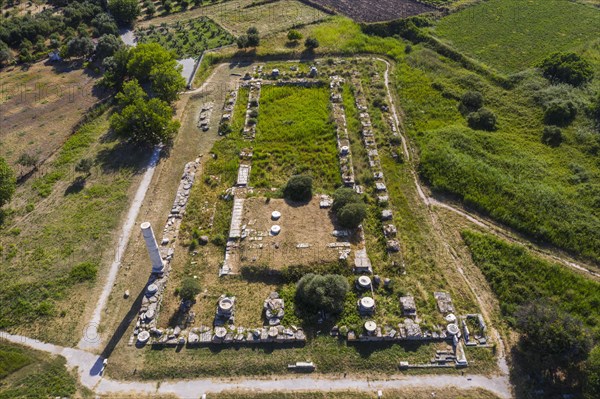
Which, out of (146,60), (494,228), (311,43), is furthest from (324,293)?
(311,43)

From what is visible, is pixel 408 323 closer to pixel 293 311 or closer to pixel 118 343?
pixel 293 311

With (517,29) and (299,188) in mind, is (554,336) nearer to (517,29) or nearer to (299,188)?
(299,188)

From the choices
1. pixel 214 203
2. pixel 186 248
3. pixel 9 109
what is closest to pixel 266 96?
pixel 214 203

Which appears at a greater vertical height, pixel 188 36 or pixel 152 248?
pixel 188 36

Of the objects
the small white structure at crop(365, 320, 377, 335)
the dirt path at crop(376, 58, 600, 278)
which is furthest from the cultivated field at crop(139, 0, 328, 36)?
the small white structure at crop(365, 320, 377, 335)

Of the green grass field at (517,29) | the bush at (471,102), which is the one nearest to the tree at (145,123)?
the bush at (471,102)
